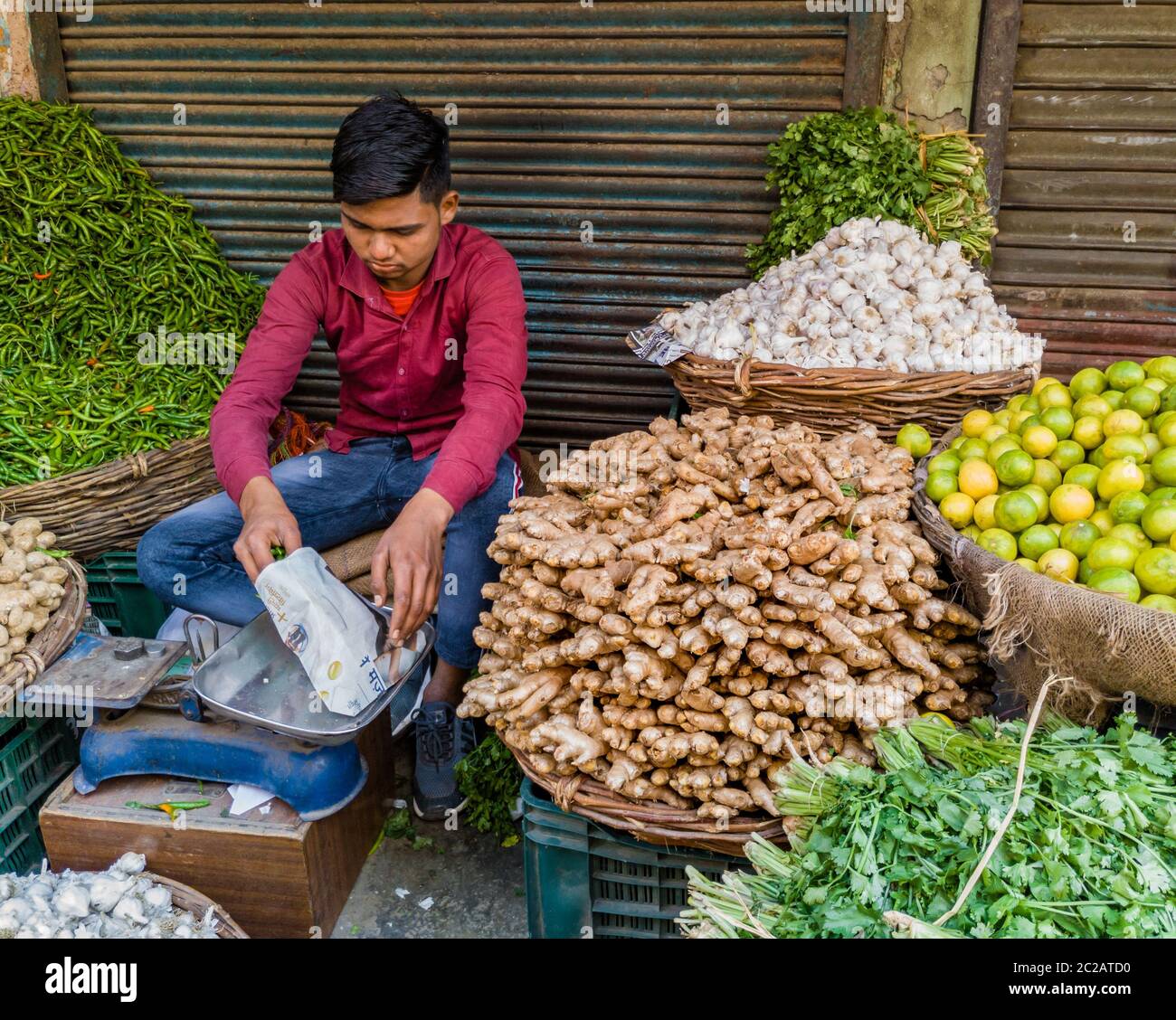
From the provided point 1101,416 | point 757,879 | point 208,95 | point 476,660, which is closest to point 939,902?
point 757,879

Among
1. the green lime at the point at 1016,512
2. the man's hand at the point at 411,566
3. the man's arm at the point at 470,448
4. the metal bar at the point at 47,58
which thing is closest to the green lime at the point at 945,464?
the green lime at the point at 1016,512

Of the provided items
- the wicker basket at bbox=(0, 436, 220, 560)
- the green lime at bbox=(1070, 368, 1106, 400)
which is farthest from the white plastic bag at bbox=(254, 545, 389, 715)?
the green lime at bbox=(1070, 368, 1106, 400)

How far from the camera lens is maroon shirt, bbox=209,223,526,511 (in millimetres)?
3326

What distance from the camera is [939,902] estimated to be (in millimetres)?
1834

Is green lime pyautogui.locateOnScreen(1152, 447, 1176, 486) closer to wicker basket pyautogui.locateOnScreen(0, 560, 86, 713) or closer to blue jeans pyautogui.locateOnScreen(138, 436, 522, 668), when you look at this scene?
blue jeans pyautogui.locateOnScreen(138, 436, 522, 668)

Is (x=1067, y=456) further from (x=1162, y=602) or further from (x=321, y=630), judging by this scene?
(x=321, y=630)

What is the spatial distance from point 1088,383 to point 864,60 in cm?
188

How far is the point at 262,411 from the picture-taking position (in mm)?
3451

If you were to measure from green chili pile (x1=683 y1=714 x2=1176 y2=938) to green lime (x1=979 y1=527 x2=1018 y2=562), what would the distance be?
448 mm

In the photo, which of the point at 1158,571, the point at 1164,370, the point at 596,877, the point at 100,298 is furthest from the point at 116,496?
the point at 1164,370

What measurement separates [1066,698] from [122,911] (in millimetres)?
2500

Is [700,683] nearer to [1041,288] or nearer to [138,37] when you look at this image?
[1041,288]

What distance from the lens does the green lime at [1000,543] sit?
2.47 metres

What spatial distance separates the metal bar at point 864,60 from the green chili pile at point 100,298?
2837mm
